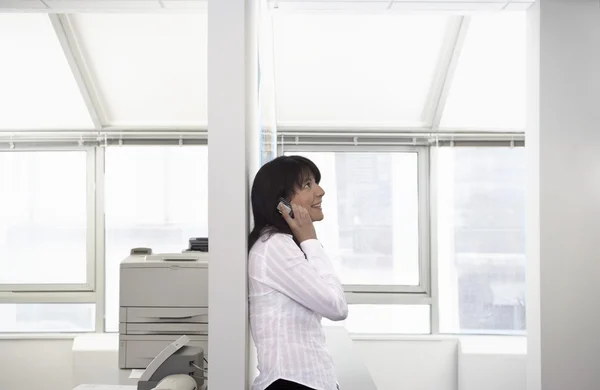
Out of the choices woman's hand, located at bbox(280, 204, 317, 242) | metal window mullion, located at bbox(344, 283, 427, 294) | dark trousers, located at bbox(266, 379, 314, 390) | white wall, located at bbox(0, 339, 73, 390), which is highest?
woman's hand, located at bbox(280, 204, 317, 242)

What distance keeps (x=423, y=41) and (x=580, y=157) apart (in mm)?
1197

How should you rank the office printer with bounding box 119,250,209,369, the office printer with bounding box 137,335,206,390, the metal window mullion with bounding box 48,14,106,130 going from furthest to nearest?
the metal window mullion with bounding box 48,14,106,130
the office printer with bounding box 119,250,209,369
the office printer with bounding box 137,335,206,390

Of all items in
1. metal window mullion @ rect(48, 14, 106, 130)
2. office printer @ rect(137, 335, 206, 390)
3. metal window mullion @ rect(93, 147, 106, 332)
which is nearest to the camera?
office printer @ rect(137, 335, 206, 390)

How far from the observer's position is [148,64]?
13.3ft

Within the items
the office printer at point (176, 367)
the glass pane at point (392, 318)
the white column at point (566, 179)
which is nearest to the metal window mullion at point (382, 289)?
the glass pane at point (392, 318)

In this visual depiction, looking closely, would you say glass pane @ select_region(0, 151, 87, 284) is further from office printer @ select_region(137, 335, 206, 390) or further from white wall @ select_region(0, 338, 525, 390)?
office printer @ select_region(137, 335, 206, 390)

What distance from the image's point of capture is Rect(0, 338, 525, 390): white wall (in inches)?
173

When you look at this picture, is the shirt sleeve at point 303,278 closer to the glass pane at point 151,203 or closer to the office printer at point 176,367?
the office printer at point 176,367

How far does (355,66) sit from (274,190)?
238 centimetres

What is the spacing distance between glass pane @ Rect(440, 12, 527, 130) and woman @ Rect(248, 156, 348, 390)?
Answer: 231 cm

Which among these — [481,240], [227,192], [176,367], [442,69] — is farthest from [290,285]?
[481,240]

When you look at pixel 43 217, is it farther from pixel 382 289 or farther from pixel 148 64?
pixel 382 289

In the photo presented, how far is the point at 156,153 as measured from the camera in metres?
4.59

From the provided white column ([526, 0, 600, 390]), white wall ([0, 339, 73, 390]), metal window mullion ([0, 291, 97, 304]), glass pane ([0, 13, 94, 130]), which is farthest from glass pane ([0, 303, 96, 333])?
white column ([526, 0, 600, 390])
